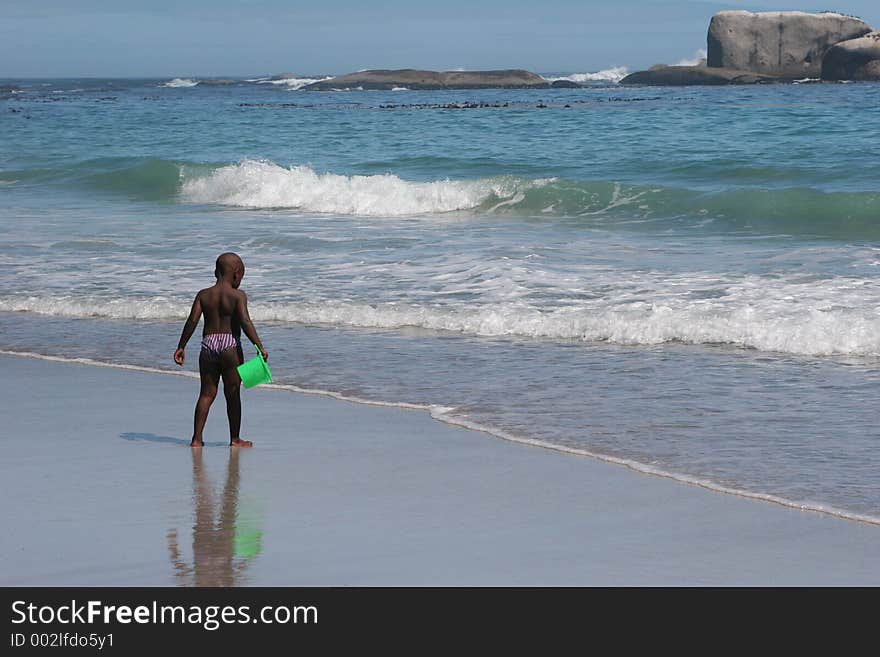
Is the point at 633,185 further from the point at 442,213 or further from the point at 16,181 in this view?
the point at 16,181

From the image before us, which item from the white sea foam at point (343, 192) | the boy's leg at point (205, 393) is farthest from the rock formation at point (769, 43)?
the boy's leg at point (205, 393)

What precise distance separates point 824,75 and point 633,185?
222ft

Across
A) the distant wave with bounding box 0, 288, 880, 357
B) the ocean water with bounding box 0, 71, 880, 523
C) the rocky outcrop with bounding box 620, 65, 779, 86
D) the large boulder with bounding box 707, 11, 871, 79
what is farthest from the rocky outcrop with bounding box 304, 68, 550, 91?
the distant wave with bounding box 0, 288, 880, 357

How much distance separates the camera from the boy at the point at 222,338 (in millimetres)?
7094

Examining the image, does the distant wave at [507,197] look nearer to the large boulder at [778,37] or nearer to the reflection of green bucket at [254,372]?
the reflection of green bucket at [254,372]

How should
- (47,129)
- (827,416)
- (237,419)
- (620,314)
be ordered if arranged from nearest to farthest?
(237,419) < (827,416) < (620,314) < (47,129)

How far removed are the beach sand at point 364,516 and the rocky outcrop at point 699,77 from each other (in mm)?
79459

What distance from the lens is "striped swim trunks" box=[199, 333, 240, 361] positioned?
7156 mm

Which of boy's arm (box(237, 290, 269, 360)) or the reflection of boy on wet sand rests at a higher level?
boy's arm (box(237, 290, 269, 360))

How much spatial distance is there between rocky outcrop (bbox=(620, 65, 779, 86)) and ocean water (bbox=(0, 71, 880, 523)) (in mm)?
57704

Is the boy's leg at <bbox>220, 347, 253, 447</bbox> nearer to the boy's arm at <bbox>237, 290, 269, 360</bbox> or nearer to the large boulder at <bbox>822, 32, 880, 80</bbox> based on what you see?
the boy's arm at <bbox>237, 290, 269, 360</bbox>

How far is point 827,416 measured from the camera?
7742mm

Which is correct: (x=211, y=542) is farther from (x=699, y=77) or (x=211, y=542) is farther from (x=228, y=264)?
(x=699, y=77)

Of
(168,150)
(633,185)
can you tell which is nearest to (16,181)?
(168,150)
